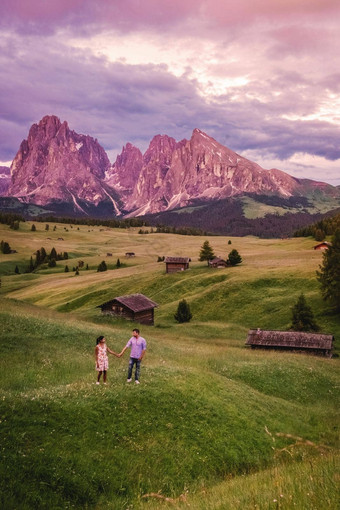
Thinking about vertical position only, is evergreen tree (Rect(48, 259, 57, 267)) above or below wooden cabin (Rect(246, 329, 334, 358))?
below

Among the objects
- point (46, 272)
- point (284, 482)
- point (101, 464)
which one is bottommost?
point (46, 272)

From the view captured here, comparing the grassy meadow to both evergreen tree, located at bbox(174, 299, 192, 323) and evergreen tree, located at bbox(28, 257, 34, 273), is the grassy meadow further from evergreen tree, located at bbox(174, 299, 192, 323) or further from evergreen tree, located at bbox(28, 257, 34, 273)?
evergreen tree, located at bbox(28, 257, 34, 273)

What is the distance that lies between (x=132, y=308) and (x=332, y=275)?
3464 centimetres

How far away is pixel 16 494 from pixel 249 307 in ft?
205

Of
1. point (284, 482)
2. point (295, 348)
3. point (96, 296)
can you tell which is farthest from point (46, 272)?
point (284, 482)

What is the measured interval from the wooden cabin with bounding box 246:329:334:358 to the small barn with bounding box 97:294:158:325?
71.4 ft

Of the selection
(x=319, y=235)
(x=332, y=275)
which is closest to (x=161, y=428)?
(x=332, y=275)

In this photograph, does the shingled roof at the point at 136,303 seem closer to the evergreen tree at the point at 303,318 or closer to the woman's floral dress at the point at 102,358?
the evergreen tree at the point at 303,318

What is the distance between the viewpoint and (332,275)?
62.0 metres

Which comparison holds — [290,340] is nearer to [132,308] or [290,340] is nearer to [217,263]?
[132,308]

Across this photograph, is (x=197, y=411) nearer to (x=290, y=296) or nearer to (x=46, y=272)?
(x=290, y=296)

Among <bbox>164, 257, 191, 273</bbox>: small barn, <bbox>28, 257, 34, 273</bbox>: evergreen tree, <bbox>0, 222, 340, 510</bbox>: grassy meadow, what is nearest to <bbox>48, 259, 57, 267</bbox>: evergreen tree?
<bbox>28, 257, 34, 273</bbox>: evergreen tree

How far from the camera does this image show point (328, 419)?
2450 cm

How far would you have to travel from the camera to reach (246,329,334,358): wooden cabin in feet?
149
